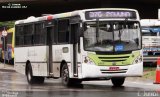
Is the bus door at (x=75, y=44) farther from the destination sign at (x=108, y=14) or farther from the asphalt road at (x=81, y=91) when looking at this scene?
the asphalt road at (x=81, y=91)

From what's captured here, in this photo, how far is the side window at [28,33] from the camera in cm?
2620

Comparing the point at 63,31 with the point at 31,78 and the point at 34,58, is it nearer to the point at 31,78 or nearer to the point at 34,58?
→ the point at 34,58

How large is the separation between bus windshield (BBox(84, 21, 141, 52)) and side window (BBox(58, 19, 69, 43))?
169cm

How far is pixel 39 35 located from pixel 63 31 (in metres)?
2.75

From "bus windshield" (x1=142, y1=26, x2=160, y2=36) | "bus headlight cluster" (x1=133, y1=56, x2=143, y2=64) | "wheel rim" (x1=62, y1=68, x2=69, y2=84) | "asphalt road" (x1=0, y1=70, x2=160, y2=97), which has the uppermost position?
"bus windshield" (x1=142, y1=26, x2=160, y2=36)

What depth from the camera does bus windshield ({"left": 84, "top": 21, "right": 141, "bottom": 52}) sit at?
68.0ft

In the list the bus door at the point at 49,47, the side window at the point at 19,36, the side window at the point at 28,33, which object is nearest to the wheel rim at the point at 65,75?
the bus door at the point at 49,47

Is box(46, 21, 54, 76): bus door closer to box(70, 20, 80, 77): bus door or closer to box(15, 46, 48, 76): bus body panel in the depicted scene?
box(15, 46, 48, 76): bus body panel

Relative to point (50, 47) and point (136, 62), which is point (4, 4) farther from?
point (136, 62)

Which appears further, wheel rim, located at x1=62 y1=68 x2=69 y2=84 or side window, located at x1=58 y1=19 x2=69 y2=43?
side window, located at x1=58 y1=19 x2=69 y2=43

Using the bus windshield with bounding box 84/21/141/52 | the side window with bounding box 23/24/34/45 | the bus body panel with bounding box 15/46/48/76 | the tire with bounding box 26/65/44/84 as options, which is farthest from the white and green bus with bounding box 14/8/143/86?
the tire with bounding box 26/65/44/84

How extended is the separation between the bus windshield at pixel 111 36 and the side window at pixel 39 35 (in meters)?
4.19

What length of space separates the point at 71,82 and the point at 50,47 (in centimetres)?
240

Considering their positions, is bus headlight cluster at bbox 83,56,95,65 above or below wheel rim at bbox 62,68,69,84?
above
